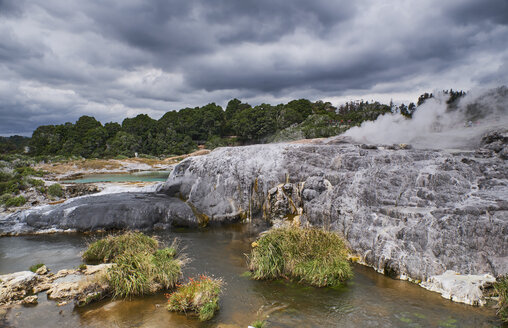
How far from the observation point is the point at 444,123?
2345cm

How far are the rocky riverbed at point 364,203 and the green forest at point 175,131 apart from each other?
42.7m

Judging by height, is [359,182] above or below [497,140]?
below

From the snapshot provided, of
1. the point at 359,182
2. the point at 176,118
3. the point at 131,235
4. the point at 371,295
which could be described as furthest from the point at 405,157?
the point at 176,118

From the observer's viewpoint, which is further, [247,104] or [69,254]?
[247,104]

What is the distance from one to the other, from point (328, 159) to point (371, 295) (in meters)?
9.19

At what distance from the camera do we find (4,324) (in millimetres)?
7664

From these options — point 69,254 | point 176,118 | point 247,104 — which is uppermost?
point 247,104

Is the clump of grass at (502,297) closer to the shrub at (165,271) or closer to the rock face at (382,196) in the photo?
the rock face at (382,196)

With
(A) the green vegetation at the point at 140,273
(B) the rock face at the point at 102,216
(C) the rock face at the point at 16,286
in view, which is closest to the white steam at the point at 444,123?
(B) the rock face at the point at 102,216

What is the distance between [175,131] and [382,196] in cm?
7382

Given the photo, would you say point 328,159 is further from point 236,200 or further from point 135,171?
point 135,171

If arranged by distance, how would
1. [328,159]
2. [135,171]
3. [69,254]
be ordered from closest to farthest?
[69,254]
[328,159]
[135,171]

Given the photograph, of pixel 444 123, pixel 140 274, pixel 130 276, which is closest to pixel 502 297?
pixel 140 274

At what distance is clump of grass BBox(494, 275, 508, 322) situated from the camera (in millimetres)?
7387
